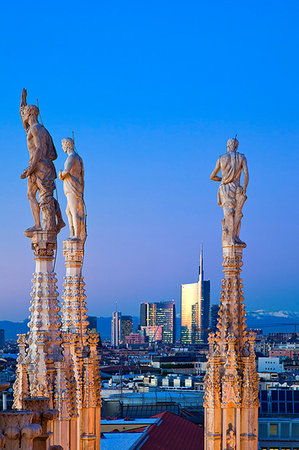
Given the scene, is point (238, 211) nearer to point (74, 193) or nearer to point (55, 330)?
point (74, 193)

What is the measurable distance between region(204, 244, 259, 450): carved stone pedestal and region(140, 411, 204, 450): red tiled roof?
12.6 meters

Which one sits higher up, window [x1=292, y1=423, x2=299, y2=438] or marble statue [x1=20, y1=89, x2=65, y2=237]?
marble statue [x1=20, y1=89, x2=65, y2=237]

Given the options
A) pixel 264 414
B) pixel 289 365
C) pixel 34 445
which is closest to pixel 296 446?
pixel 264 414

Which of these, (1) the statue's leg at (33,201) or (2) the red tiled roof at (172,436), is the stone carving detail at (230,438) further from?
(2) the red tiled roof at (172,436)

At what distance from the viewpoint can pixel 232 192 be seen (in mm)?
13594

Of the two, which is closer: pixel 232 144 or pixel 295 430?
pixel 232 144

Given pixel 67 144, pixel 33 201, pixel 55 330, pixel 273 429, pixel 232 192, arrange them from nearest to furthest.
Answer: pixel 55 330
pixel 33 201
pixel 232 192
pixel 67 144
pixel 273 429

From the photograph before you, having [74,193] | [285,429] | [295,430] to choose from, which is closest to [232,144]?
[74,193]

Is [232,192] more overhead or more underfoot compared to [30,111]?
more underfoot

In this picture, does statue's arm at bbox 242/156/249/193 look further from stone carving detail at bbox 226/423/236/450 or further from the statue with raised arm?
stone carving detail at bbox 226/423/236/450

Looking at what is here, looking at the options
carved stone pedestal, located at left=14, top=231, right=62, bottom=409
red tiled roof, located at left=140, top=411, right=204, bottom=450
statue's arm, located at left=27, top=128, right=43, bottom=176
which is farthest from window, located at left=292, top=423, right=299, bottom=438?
statue's arm, located at left=27, top=128, right=43, bottom=176

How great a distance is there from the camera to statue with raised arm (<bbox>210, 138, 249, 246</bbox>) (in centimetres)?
1357

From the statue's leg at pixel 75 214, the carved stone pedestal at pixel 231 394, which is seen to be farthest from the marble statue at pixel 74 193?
the carved stone pedestal at pixel 231 394

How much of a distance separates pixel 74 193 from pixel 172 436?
17.7m
